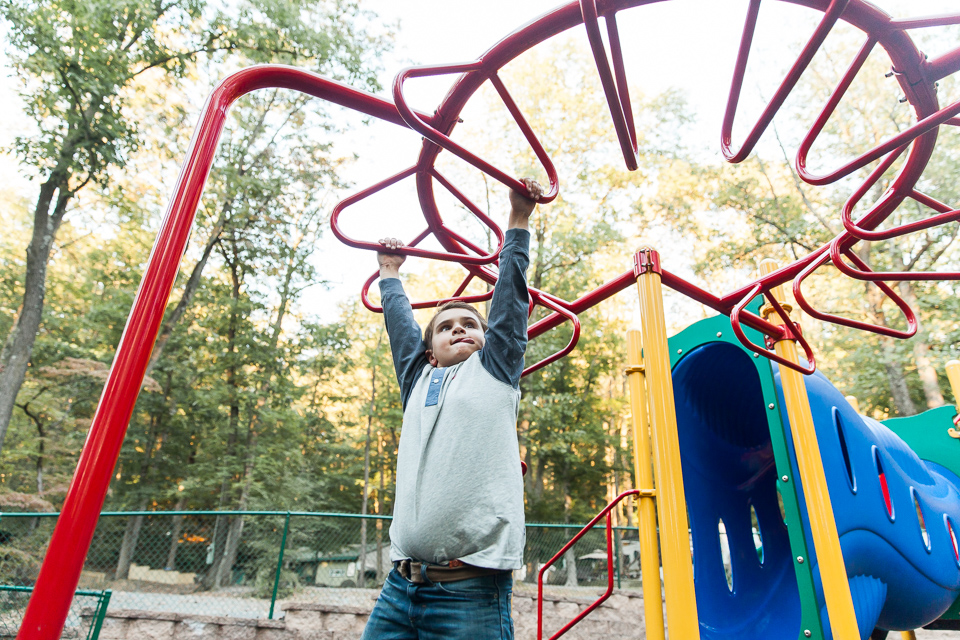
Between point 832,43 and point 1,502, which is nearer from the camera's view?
point 1,502

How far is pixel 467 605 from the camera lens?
3.73 feet

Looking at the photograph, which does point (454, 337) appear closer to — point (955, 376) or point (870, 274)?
point (870, 274)

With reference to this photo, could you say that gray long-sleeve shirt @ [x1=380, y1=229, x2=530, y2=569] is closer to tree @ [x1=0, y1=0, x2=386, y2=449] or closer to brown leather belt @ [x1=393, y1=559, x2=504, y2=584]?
brown leather belt @ [x1=393, y1=559, x2=504, y2=584]

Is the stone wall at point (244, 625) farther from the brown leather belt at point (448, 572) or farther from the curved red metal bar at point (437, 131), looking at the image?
the curved red metal bar at point (437, 131)

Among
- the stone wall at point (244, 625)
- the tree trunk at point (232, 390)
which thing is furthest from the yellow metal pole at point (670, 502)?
the tree trunk at point (232, 390)

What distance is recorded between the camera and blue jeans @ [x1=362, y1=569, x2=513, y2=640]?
1133mm

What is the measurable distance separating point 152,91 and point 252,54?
304 cm

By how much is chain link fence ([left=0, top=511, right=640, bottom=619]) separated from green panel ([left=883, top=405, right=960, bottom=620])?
431cm

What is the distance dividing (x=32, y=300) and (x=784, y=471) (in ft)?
24.9

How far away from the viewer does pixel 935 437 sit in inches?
156

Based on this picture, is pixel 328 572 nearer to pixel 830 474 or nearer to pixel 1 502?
pixel 1 502

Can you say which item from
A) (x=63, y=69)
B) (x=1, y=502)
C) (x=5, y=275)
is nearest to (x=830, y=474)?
(x=63, y=69)

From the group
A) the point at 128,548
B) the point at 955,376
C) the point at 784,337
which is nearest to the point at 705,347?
the point at 784,337

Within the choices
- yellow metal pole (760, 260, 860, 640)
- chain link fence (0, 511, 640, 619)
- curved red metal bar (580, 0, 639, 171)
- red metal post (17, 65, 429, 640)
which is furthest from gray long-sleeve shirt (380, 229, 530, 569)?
chain link fence (0, 511, 640, 619)
